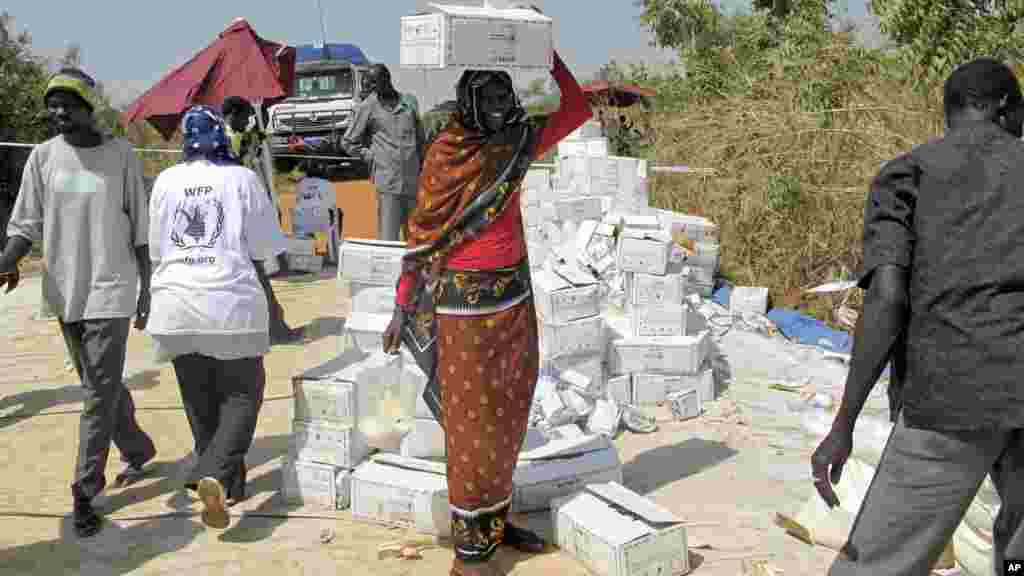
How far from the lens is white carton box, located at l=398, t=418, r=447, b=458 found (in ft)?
15.7

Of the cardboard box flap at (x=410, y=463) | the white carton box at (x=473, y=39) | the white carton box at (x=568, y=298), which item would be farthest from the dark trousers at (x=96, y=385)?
the white carton box at (x=568, y=298)

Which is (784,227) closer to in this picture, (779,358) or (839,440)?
(779,358)

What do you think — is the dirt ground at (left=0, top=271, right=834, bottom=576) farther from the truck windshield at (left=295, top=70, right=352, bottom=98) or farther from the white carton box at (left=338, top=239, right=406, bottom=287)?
the truck windshield at (left=295, top=70, right=352, bottom=98)

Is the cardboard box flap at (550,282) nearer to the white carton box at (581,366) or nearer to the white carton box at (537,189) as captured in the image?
the white carton box at (581,366)

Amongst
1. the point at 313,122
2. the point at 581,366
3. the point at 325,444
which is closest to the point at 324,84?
the point at 313,122

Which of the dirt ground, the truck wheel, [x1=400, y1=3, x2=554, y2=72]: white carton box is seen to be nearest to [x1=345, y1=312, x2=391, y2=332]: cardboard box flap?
the dirt ground

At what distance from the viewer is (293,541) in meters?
4.23

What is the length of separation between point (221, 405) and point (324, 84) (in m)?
15.4

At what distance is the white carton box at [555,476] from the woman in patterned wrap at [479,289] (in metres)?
0.55

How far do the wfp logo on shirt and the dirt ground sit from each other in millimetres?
1283

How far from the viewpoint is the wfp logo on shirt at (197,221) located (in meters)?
4.08

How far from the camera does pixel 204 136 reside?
13.5ft

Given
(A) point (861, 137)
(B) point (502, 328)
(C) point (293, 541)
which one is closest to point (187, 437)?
(C) point (293, 541)

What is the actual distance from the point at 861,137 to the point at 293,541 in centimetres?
685
